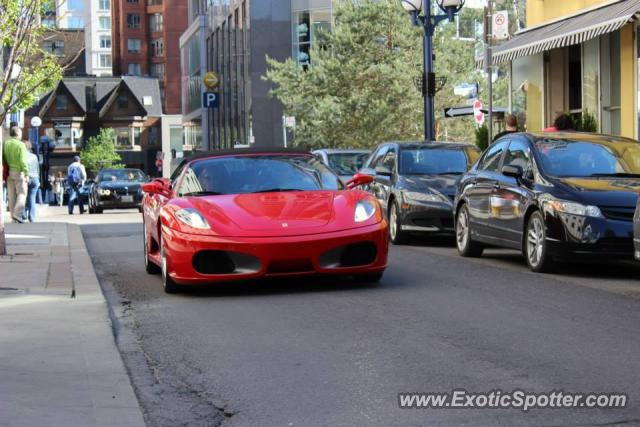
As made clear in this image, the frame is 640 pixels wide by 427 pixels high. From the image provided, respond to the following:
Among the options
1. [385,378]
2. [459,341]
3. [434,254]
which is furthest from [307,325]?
[434,254]

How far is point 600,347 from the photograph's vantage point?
717 cm

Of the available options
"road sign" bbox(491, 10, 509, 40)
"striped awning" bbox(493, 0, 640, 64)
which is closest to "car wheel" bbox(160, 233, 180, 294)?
"striped awning" bbox(493, 0, 640, 64)

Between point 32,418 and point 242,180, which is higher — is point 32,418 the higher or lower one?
the lower one

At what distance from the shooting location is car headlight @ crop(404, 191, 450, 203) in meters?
16.6

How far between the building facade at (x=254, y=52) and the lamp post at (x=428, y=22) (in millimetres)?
37806

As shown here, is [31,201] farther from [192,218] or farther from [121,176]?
[192,218]

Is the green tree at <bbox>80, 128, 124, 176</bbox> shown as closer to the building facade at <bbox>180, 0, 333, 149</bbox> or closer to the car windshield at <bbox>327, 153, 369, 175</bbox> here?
the building facade at <bbox>180, 0, 333, 149</bbox>

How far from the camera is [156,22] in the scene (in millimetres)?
145500

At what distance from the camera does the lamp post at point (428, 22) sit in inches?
920

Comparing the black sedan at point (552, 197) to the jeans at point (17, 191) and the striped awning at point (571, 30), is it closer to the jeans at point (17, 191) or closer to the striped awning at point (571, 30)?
the striped awning at point (571, 30)

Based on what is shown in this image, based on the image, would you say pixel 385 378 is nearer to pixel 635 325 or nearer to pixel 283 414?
pixel 283 414

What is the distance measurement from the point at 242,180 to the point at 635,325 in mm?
4390

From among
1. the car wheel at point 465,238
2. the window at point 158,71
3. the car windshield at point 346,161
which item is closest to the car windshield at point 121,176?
the car windshield at point 346,161

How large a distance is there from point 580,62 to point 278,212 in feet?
60.3
